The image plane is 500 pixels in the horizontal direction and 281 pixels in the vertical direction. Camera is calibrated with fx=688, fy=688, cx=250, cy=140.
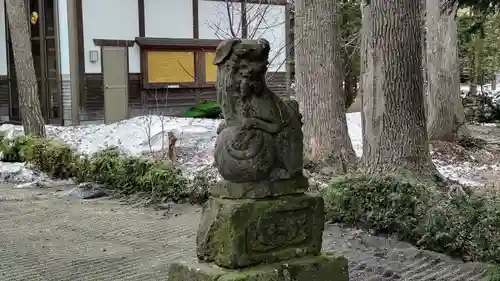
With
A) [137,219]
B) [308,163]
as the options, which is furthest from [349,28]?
[137,219]

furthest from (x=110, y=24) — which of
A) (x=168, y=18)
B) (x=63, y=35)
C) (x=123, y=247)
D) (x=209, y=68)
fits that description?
(x=123, y=247)

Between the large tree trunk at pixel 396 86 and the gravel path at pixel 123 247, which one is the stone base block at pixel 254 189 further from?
the large tree trunk at pixel 396 86

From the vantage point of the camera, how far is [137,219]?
8.65m

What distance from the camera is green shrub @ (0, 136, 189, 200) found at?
9695mm

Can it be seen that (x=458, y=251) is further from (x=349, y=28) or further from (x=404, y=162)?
(x=349, y=28)

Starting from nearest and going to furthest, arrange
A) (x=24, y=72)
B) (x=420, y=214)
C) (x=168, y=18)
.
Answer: (x=420, y=214) < (x=24, y=72) < (x=168, y=18)

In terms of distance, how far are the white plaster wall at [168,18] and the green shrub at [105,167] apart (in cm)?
769

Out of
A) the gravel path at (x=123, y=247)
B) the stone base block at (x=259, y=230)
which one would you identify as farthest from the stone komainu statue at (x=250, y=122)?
the gravel path at (x=123, y=247)

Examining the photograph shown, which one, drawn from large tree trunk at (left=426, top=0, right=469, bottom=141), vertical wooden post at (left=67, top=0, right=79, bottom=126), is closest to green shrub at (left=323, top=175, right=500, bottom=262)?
large tree trunk at (left=426, top=0, right=469, bottom=141)

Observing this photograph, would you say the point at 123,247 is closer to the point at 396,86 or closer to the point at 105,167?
the point at 105,167

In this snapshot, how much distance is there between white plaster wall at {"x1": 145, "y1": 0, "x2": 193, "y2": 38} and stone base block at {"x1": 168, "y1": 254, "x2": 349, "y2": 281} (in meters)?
16.6

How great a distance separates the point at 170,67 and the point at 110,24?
2334 millimetres

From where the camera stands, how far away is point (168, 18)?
20688 millimetres

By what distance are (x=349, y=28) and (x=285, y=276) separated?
18402 mm
